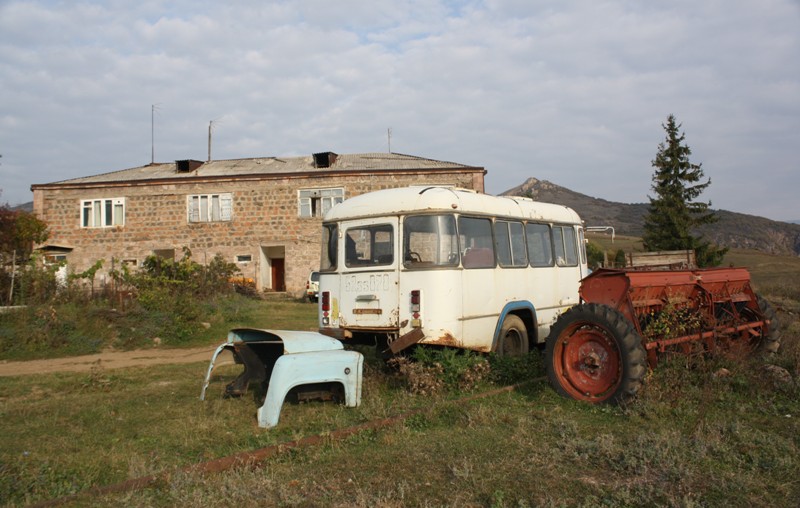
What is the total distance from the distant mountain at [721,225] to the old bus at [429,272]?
77178 mm

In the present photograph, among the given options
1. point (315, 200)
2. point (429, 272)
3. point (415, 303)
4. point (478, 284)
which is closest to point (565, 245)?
point (478, 284)

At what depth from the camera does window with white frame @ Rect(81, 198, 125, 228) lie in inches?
1212

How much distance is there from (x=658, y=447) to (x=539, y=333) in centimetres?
515

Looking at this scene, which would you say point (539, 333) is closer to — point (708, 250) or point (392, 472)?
point (392, 472)

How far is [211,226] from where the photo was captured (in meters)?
30.2

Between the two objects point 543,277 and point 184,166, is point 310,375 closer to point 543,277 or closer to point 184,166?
point 543,277

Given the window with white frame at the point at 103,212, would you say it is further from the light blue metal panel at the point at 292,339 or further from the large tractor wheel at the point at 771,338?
the large tractor wheel at the point at 771,338

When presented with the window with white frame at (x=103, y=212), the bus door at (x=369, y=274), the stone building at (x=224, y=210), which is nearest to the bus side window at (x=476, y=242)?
the bus door at (x=369, y=274)

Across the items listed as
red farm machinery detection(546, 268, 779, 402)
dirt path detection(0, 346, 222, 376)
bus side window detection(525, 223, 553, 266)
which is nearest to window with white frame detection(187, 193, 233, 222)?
dirt path detection(0, 346, 222, 376)

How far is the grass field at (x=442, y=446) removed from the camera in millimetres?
4492

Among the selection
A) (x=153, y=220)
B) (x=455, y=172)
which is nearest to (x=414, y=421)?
(x=455, y=172)

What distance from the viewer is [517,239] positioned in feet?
33.1

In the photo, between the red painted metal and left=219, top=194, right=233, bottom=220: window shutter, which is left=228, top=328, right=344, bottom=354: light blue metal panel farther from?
left=219, top=194, right=233, bottom=220: window shutter

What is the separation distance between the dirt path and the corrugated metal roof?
54.2 feet
